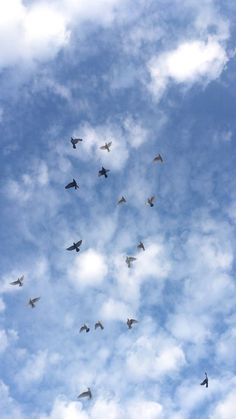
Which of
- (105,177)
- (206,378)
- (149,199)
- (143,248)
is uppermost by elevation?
(105,177)

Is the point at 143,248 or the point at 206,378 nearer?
the point at 206,378

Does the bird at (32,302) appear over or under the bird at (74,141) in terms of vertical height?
under

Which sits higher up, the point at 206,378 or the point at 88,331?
the point at 88,331

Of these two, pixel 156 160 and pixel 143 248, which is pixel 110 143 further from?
pixel 143 248

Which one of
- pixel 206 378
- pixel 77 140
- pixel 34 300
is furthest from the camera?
pixel 34 300

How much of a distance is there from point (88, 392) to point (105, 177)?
34.4 m

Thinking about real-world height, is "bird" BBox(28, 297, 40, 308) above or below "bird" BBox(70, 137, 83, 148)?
below

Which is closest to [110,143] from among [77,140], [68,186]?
[77,140]

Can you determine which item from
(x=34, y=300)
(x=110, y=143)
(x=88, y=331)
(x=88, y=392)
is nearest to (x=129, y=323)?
(x=88, y=331)

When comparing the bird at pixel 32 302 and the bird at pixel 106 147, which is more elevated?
the bird at pixel 106 147

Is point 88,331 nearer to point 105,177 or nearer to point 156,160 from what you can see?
point 105,177

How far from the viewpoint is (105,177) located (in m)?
75.0

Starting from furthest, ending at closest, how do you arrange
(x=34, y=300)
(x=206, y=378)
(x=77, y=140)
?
(x=34, y=300)
(x=77, y=140)
(x=206, y=378)

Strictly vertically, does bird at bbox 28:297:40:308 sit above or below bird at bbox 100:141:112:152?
below
